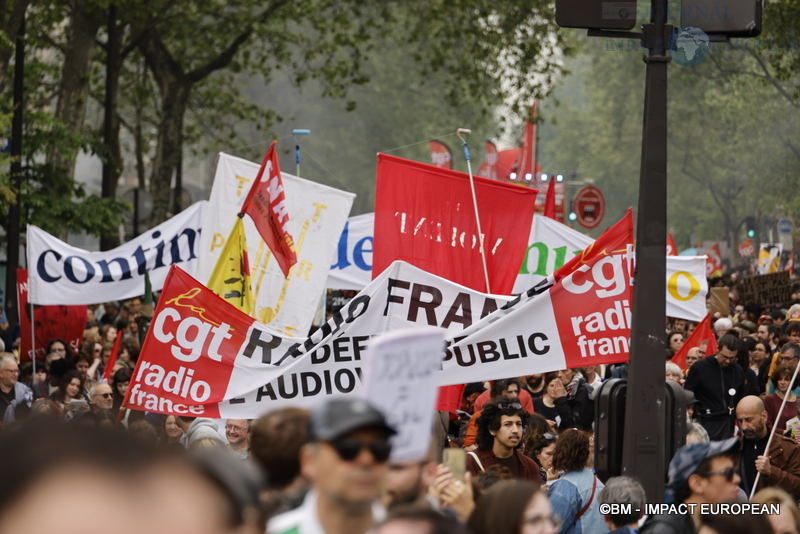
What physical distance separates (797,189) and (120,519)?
41316mm

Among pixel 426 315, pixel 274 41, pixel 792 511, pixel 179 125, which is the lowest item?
pixel 792 511

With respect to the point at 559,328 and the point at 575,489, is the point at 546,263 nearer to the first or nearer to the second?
the point at 559,328

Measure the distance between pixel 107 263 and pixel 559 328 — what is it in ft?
24.2

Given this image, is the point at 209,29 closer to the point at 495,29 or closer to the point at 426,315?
the point at 495,29

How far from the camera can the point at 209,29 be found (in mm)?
24266

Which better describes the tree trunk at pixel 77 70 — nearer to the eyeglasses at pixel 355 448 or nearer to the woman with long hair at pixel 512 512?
the woman with long hair at pixel 512 512

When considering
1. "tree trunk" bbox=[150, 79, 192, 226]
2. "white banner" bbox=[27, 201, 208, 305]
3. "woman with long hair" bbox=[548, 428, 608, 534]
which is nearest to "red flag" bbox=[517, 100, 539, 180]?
"tree trunk" bbox=[150, 79, 192, 226]

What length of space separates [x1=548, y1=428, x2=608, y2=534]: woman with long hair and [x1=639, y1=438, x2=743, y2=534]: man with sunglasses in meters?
1.44

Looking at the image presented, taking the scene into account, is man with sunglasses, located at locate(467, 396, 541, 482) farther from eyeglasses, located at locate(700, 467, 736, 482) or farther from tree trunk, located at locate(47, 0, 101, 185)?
tree trunk, located at locate(47, 0, 101, 185)

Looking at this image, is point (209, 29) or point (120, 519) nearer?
point (120, 519)

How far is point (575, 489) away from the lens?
6141 millimetres

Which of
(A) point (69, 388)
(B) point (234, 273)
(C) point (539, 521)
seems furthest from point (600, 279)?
(A) point (69, 388)

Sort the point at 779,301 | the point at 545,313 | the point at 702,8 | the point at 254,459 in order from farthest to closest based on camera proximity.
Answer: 1. the point at 779,301
2. the point at 545,313
3. the point at 702,8
4. the point at 254,459

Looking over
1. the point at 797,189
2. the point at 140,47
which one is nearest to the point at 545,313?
the point at 140,47
